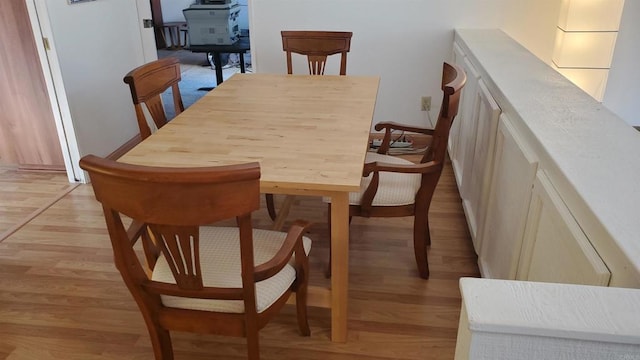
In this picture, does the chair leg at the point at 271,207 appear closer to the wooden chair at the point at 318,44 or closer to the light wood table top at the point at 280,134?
the wooden chair at the point at 318,44

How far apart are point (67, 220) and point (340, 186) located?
2.08m

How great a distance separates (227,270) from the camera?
151 centimetres

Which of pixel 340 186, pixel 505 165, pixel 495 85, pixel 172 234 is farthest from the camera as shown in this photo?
pixel 495 85

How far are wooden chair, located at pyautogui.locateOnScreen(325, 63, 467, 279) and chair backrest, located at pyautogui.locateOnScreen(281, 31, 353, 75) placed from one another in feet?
2.91

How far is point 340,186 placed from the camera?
1476 millimetres

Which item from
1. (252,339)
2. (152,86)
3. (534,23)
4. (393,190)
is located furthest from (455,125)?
(252,339)

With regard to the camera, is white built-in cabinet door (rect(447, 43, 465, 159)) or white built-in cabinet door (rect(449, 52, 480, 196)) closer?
white built-in cabinet door (rect(449, 52, 480, 196))

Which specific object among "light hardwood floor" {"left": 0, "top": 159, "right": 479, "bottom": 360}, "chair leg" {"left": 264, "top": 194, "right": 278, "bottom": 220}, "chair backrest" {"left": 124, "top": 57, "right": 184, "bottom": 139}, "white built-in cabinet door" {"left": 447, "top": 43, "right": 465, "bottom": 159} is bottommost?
"light hardwood floor" {"left": 0, "top": 159, "right": 479, "bottom": 360}

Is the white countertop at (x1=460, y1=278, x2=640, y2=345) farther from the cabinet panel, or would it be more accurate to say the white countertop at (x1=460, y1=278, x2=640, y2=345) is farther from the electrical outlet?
the electrical outlet

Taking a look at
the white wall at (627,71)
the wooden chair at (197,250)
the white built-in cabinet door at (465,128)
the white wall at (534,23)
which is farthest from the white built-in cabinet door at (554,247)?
the white wall at (627,71)

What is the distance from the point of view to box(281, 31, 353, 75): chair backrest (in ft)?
9.62

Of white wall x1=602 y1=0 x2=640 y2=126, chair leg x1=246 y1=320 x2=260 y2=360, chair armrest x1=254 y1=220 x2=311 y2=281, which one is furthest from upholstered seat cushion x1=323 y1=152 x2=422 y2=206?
white wall x1=602 y1=0 x2=640 y2=126

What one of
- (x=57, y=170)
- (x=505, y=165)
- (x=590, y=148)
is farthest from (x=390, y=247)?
(x=57, y=170)

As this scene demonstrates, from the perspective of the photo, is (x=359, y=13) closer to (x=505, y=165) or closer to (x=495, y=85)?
(x=495, y=85)
